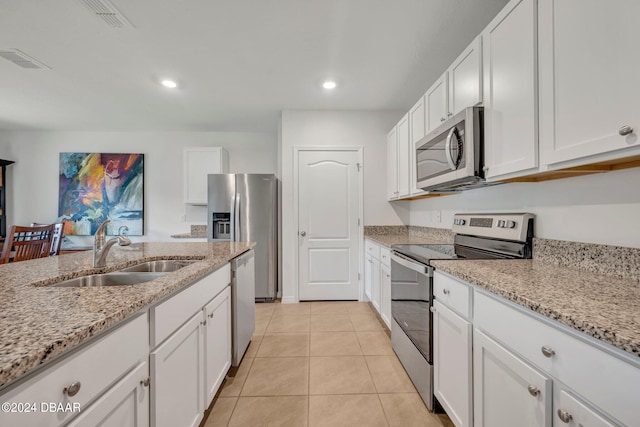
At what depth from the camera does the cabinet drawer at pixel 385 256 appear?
2.40 meters

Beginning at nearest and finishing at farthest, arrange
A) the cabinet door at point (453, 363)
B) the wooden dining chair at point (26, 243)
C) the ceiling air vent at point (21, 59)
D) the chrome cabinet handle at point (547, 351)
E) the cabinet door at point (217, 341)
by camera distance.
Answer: the chrome cabinet handle at point (547, 351) → the cabinet door at point (453, 363) → the cabinet door at point (217, 341) → the ceiling air vent at point (21, 59) → the wooden dining chair at point (26, 243)

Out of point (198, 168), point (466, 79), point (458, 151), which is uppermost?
point (466, 79)

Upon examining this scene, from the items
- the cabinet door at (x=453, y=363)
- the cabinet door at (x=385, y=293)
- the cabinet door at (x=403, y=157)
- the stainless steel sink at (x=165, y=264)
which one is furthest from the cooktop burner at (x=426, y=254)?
the stainless steel sink at (x=165, y=264)

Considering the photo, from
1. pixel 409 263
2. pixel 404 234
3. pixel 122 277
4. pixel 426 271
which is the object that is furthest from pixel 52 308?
pixel 404 234

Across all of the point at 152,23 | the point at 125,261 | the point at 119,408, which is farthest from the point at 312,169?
the point at 119,408

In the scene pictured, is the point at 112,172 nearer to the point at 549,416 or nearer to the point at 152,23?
the point at 152,23

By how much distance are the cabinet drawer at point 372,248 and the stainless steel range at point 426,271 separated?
2.16ft

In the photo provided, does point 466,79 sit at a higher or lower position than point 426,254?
higher

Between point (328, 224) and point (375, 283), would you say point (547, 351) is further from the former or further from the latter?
point (328, 224)

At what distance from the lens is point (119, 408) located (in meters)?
0.76

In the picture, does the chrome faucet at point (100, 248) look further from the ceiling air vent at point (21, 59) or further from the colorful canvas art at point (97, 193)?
the colorful canvas art at point (97, 193)

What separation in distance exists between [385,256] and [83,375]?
2.22 m

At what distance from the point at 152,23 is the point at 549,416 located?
291 centimetres

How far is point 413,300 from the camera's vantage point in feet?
5.80
